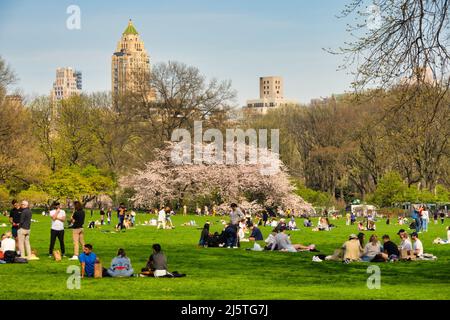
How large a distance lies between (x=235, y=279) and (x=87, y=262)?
408 centimetres

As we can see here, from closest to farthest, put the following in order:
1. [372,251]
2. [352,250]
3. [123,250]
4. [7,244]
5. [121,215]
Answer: [123,250] < [7,244] < [352,250] < [372,251] < [121,215]

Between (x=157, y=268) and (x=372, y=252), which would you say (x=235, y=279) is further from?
(x=372, y=252)

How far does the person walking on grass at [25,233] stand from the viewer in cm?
3244

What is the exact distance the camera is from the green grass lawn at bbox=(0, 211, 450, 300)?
899 inches

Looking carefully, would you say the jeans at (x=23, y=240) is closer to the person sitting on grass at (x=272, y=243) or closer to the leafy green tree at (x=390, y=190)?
the person sitting on grass at (x=272, y=243)

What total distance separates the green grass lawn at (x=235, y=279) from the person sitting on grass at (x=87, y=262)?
523 millimetres

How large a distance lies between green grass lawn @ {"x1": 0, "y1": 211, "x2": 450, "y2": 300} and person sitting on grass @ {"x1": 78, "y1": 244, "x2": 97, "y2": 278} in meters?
0.52

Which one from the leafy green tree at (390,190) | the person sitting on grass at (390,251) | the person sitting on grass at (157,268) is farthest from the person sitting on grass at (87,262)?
the leafy green tree at (390,190)

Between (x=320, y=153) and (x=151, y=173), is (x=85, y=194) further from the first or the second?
(x=320, y=153)

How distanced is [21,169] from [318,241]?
116ft

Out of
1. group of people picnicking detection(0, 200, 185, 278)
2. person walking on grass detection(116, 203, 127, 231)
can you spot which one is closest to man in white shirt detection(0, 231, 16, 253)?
group of people picnicking detection(0, 200, 185, 278)

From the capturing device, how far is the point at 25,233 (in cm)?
3256

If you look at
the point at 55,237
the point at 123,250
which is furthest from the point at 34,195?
the point at 123,250
